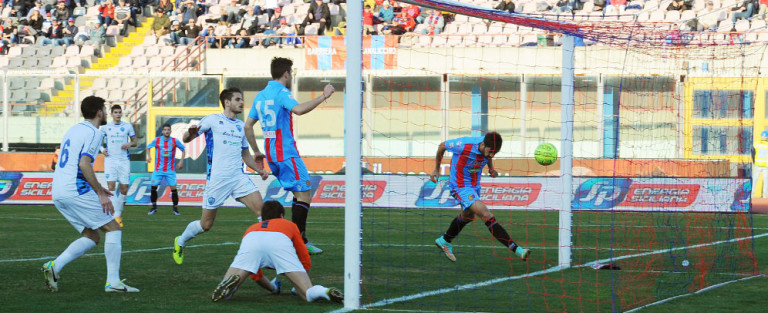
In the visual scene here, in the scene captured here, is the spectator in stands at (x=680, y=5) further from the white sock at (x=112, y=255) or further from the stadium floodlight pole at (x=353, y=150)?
the white sock at (x=112, y=255)

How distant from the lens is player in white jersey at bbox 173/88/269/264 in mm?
10836

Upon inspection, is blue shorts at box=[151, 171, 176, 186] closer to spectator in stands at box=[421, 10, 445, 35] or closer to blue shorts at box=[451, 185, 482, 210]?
blue shorts at box=[451, 185, 482, 210]

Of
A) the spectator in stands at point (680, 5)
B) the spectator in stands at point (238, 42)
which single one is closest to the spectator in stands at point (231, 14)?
the spectator in stands at point (238, 42)

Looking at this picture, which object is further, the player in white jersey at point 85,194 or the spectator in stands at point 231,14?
the spectator in stands at point 231,14

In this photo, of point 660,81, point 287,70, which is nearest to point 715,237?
point 660,81

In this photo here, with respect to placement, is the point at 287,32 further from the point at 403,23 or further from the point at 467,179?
the point at 467,179

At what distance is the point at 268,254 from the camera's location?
26.9 feet

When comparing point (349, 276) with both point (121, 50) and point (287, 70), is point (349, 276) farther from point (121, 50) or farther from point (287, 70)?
point (121, 50)

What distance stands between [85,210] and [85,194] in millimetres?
134

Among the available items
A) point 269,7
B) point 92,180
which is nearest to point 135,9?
point 269,7

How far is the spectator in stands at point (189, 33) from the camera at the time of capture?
3394 cm

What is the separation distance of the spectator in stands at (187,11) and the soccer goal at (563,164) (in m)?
9.52

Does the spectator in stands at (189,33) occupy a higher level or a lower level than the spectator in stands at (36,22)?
lower

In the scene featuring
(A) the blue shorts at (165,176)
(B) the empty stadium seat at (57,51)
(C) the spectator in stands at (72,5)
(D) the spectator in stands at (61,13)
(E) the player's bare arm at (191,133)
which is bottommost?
(A) the blue shorts at (165,176)
